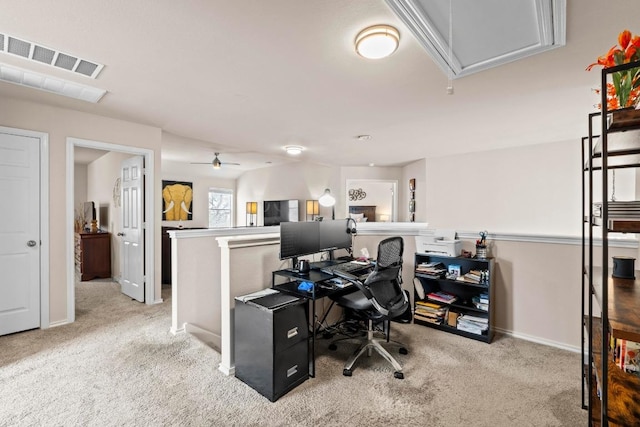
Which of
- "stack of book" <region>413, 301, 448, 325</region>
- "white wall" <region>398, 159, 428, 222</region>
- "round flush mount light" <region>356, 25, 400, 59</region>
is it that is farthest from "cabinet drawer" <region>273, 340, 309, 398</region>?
"white wall" <region>398, 159, 428, 222</region>

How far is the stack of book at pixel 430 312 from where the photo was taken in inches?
124

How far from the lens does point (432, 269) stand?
3.22 meters

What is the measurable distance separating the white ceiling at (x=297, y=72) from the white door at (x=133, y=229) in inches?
33.0

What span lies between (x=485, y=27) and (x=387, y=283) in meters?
1.85

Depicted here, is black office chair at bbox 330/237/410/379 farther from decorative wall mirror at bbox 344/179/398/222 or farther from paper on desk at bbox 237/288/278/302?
decorative wall mirror at bbox 344/179/398/222

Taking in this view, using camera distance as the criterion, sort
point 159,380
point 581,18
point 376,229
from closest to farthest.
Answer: point 581,18, point 159,380, point 376,229

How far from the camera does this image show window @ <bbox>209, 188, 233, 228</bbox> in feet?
28.4

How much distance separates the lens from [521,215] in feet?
16.2

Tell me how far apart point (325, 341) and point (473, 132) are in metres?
3.33

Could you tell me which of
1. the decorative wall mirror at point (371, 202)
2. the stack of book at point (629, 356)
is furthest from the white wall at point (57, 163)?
the decorative wall mirror at point (371, 202)

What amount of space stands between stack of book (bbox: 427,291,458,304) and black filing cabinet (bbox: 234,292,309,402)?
1679 mm

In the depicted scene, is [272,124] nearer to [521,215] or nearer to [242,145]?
[242,145]

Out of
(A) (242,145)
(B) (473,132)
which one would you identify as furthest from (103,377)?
(B) (473,132)

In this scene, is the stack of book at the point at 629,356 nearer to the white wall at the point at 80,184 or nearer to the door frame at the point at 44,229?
the door frame at the point at 44,229
